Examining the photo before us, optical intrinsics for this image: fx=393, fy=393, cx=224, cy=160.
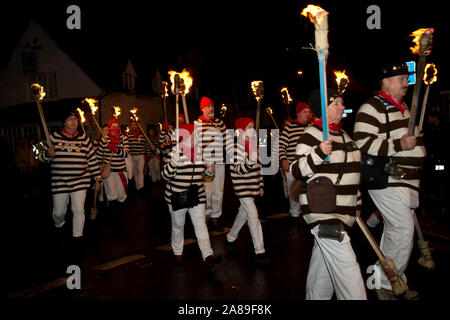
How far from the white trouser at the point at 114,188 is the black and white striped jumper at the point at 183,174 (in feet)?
13.9

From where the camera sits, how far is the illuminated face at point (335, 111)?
365 cm

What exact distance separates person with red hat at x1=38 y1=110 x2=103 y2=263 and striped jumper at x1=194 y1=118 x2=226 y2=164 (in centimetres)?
220

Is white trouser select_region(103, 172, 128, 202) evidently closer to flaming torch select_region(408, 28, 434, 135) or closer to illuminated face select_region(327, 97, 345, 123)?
illuminated face select_region(327, 97, 345, 123)

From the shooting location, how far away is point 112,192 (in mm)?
9312

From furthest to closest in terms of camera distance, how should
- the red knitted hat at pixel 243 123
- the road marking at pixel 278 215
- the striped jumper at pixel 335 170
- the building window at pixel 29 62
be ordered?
the building window at pixel 29 62, the road marking at pixel 278 215, the red knitted hat at pixel 243 123, the striped jumper at pixel 335 170

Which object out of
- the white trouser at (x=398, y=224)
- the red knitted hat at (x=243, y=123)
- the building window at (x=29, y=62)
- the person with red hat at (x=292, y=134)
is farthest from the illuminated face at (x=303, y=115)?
the building window at (x=29, y=62)

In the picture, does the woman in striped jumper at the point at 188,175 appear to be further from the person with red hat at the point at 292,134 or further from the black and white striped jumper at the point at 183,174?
the person with red hat at the point at 292,134

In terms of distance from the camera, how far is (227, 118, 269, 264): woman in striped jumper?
5703mm

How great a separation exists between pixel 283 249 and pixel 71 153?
3932mm

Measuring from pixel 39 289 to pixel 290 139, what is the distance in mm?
4899

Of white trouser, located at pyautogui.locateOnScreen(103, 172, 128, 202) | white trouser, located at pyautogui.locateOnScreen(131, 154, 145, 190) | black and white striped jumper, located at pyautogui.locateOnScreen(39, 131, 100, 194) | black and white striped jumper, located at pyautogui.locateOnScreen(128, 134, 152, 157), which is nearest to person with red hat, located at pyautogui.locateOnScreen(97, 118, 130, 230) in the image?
white trouser, located at pyautogui.locateOnScreen(103, 172, 128, 202)

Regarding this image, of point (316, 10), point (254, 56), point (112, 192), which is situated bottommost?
point (112, 192)

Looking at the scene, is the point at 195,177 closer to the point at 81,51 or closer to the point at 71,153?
the point at 71,153
